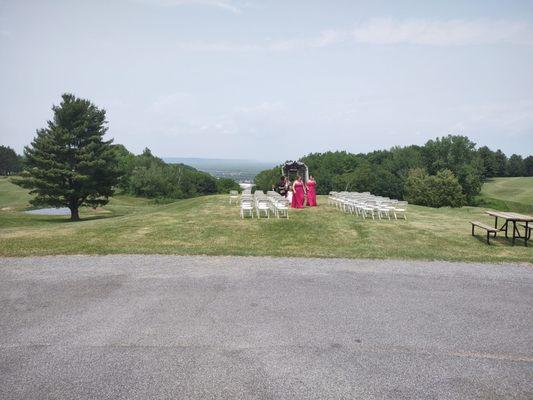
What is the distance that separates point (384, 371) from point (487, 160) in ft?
372

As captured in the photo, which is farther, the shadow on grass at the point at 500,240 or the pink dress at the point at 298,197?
the pink dress at the point at 298,197

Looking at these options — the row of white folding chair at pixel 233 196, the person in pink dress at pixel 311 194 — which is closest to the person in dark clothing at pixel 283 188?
the row of white folding chair at pixel 233 196

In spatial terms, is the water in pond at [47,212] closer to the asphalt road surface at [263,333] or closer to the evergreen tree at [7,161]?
the asphalt road surface at [263,333]

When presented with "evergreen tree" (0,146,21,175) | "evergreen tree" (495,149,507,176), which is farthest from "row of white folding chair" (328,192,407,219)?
"evergreen tree" (0,146,21,175)

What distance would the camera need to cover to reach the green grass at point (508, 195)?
210 ft

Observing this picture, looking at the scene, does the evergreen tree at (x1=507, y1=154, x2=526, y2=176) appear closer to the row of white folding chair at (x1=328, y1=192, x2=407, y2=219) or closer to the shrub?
the shrub

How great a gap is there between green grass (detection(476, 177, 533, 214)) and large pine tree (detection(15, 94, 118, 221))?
6181 centimetres

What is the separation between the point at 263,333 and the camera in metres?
5.44

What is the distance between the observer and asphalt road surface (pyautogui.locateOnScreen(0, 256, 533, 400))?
4242 mm

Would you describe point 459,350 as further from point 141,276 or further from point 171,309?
point 141,276

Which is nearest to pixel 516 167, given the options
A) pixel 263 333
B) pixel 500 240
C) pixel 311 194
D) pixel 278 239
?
pixel 311 194

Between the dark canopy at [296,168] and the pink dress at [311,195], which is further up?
the dark canopy at [296,168]

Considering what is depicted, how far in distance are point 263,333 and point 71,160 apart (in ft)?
96.5

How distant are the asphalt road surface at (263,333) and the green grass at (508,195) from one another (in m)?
63.4
